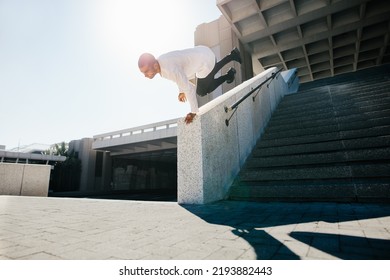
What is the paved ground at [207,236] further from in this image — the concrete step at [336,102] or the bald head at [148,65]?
the concrete step at [336,102]

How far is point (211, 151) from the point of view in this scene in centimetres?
406

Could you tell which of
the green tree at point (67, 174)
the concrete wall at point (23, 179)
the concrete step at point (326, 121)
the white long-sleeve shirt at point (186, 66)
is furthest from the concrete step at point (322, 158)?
the green tree at point (67, 174)

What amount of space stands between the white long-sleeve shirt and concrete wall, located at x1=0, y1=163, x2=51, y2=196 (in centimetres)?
663

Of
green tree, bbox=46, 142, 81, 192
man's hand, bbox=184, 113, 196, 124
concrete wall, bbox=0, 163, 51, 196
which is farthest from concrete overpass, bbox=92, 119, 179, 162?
man's hand, bbox=184, 113, 196, 124

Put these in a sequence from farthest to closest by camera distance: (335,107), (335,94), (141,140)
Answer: (141,140) < (335,94) < (335,107)

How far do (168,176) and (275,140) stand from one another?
27.1m

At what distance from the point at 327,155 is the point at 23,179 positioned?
9034 millimetres

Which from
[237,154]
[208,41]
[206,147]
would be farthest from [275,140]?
[208,41]

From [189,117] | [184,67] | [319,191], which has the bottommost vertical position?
[319,191]

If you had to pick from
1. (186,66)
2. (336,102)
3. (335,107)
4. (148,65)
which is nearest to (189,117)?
(186,66)

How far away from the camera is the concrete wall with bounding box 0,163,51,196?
7539 millimetres

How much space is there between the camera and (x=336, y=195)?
136 inches

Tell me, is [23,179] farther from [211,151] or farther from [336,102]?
[336,102]
